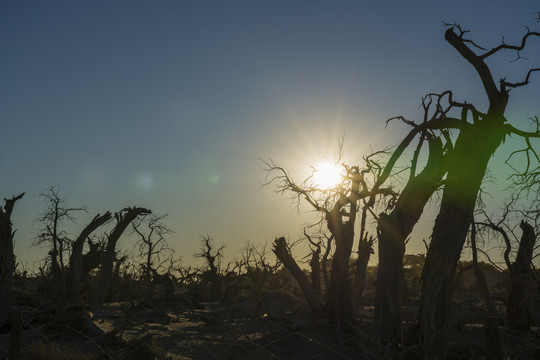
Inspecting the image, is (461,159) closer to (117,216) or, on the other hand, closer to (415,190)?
(415,190)

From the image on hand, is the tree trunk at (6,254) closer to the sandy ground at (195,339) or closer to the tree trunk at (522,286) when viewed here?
the sandy ground at (195,339)

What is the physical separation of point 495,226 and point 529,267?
206 cm

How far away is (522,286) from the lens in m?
16.6

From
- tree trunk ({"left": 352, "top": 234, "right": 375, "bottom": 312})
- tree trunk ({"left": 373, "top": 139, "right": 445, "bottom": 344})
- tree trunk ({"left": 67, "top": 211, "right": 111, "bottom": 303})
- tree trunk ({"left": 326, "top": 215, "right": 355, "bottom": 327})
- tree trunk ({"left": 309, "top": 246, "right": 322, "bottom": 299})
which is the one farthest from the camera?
tree trunk ({"left": 67, "top": 211, "right": 111, "bottom": 303})

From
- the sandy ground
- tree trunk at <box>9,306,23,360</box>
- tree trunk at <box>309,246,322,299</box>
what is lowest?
the sandy ground

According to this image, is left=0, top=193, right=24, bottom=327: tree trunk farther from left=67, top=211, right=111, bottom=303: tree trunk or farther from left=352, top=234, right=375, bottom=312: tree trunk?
left=352, top=234, right=375, bottom=312: tree trunk

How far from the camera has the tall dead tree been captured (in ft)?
29.3

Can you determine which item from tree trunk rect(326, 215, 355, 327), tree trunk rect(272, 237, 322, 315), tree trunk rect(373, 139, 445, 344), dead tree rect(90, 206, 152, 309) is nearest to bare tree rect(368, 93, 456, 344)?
tree trunk rect(373, 139, 445, 344)

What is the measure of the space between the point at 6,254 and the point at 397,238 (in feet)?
31.4

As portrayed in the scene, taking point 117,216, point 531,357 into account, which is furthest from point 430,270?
point 117,216

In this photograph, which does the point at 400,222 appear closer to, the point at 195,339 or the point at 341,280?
the point at 341,280

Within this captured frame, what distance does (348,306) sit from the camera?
14.7 m

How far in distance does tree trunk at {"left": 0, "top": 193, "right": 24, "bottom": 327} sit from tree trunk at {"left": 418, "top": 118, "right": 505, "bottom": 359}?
32.7ft

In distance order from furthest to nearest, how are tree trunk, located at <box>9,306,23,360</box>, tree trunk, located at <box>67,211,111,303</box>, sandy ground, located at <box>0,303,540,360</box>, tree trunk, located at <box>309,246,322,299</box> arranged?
1. tree trunk, located at <box>67,211,111,303</box>
2. tree trunk, located at <box>309,246,322,299</box>
3. sandy ground, located at <box>0,303,540,360</box>
4. tree trunk, located at <box>9,306,23,360</box>
